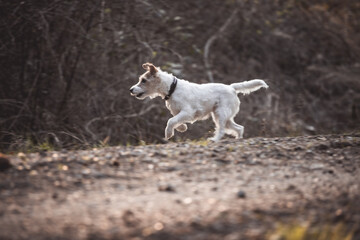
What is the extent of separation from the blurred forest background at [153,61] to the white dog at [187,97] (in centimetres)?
75

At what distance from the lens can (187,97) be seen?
7742mm

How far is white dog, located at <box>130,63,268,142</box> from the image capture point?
771 centimetres

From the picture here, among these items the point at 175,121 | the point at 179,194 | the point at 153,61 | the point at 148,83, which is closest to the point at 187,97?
the point at 175,121

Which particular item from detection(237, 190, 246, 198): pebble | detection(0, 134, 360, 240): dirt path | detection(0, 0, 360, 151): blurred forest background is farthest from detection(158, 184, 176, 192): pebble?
detection(0, 0, 360, 151): blurred forest background

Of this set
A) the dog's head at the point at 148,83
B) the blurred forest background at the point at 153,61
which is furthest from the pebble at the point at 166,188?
the dog's head at the point at 148,83

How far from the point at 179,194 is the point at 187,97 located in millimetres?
3618

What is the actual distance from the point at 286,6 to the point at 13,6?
11134mm

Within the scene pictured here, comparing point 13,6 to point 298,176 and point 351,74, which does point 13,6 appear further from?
point 351,74

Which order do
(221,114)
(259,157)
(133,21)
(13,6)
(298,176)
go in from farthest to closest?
(133,21), (13,6), (221,114), (259,157), (298,176)

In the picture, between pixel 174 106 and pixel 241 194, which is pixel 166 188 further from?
pixel 174 106

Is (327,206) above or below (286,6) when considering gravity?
below

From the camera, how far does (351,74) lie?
16531 millimetres

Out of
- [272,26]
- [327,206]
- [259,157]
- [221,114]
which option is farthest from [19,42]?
[272,26]

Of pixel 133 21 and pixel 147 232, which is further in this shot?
pixel 133 21
